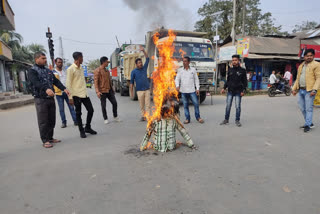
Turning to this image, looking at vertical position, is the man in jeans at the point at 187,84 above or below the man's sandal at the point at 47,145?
above

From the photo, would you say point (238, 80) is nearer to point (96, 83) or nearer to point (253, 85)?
point (96, 83)

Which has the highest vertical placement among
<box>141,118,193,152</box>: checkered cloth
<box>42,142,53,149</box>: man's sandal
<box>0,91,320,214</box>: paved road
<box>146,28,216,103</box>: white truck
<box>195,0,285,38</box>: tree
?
<box>195,0,285,38</box>: tree

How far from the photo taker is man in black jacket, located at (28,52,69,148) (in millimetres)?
4195

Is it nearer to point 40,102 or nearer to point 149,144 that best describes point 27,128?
point 40,102

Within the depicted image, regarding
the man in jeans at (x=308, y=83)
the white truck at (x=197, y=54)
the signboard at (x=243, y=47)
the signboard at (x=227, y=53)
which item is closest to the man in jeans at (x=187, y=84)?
the man in jeans at (x=308, y=83)

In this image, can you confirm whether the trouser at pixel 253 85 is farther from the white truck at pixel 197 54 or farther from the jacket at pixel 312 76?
the jacket at pixel 312 76

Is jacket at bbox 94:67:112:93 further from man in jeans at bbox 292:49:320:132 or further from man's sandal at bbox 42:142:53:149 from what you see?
man in jeans at bbox 292:49:320:132

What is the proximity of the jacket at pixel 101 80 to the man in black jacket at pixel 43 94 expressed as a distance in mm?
1722

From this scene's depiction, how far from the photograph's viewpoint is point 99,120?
7.14 m

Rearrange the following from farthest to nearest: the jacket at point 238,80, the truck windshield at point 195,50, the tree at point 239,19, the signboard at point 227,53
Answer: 1. the tree at point 239,19
2. the signboard at point 227,53
3. the truck windshield at point 195,50
4. the jacket at point 238,80

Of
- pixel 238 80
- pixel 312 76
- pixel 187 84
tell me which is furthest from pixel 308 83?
pixel 187 84

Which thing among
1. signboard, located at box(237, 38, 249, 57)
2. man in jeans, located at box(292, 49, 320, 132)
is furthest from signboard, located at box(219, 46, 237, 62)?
man in jeans, located at box(292, 49, 320, 132)

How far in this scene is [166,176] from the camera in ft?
9.66

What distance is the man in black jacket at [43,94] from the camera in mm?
4195
